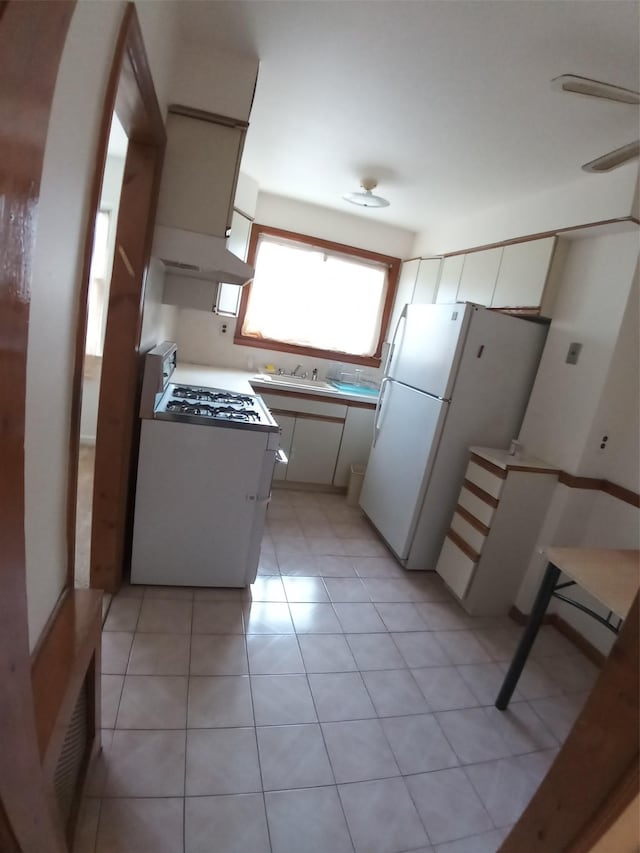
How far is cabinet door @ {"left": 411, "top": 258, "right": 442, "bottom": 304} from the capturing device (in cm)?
360

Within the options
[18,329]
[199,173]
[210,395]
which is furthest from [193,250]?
[18,329]

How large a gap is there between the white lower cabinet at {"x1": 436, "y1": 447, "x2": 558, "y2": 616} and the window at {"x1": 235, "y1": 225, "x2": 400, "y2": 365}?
203cm

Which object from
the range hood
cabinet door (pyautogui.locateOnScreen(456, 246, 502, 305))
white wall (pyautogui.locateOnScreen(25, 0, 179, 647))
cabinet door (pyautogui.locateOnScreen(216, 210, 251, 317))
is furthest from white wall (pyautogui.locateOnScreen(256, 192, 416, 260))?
white wall (pyautogui.locateOnScreen(25, 0, 179, 647))

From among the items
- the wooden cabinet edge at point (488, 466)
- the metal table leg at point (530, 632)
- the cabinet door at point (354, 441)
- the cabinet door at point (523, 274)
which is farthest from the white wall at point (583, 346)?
the cabinet door at point (354, 441)

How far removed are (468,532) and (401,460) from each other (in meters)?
0.64

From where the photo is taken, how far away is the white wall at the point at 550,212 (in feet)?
6.91

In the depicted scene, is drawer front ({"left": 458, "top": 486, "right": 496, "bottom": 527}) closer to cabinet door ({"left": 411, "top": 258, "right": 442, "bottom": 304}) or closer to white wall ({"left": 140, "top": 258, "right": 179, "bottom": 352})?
cabinet door ({"left": 411, "top": 258, "right": 442, "bottom": 304})

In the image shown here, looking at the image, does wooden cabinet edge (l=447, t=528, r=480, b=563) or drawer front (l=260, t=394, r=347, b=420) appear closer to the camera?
wooden cabinet edge (l=447, t=528, r=480, b=563)

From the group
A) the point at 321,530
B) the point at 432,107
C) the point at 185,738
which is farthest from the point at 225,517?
the point at 432,107

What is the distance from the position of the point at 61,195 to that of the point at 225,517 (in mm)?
1646

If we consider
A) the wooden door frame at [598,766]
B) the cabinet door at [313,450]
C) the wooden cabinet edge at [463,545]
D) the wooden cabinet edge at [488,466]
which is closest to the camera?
the wooden door frame at [598,766]

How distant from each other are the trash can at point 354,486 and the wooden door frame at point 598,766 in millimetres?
2830

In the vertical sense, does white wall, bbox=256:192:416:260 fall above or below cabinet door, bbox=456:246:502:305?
above

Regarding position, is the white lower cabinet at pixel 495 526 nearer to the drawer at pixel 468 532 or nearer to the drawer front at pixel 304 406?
the drawer at pixel 468 532
